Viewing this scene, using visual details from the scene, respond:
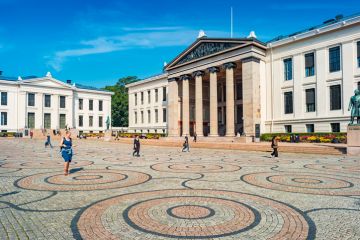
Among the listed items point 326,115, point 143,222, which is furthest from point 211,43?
point 143,222

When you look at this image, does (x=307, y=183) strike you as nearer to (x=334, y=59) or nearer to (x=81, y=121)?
(x=334, y=59)

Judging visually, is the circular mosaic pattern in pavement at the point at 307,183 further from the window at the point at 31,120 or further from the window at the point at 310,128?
the window at the point at 31,120

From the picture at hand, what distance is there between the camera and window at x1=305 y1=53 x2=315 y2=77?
39.1 meters

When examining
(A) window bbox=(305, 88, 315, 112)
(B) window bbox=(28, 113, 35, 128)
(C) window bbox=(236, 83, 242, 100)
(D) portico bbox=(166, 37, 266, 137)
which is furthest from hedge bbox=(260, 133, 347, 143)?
(B) window bbox=(28, 113, 35, 128)

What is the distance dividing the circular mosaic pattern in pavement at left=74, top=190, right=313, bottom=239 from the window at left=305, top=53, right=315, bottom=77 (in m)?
37.1

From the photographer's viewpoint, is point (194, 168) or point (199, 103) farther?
point (199, 103)

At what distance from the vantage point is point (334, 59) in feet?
120

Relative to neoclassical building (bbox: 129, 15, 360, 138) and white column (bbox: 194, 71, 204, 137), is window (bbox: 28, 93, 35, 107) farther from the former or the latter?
white column (bbox: 194, 71, 204, 137)

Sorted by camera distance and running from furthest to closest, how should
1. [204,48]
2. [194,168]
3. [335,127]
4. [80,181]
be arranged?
[204,48] → [335,127] → [194,168] → [80,181]

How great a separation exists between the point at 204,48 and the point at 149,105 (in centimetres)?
2746

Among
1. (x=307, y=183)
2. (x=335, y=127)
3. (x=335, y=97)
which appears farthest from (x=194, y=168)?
(x=335, y=97)

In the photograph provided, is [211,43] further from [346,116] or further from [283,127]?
[346,116]

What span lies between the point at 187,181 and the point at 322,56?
3561cm

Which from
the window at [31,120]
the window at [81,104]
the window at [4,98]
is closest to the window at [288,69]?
the window at [81,104]
